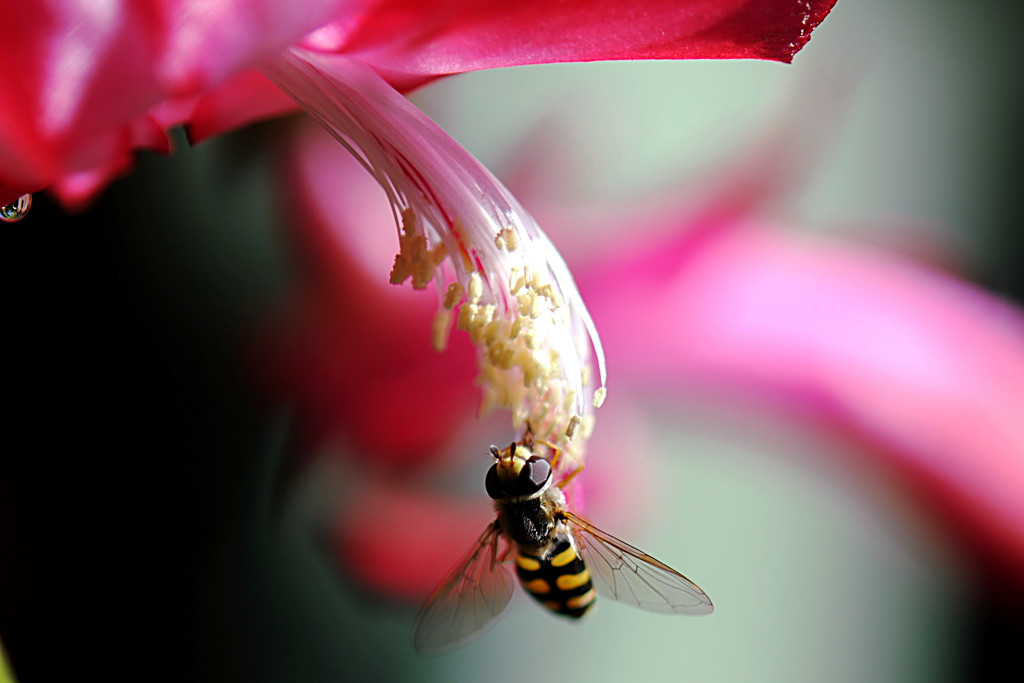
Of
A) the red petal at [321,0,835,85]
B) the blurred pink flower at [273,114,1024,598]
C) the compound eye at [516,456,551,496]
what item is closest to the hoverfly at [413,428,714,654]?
the compound eye at [516,456,551,496]

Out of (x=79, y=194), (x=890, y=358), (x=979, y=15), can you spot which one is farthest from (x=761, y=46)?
(x=979, y=15)

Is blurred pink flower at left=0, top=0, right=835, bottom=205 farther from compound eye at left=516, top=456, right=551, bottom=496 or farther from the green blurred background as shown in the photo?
the green blurred background

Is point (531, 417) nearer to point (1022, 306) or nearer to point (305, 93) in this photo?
point (305, 93)

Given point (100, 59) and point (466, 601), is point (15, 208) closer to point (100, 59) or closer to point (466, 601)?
point (100, 59)

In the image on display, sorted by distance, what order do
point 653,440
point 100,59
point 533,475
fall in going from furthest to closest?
point 653,440 < point 533,475 < point 100,59

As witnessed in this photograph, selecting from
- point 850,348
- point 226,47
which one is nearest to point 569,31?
point 226,47
